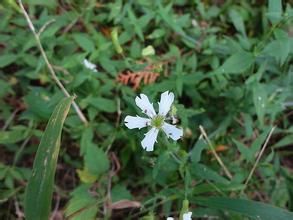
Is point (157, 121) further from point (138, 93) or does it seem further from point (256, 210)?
point (138, 93)

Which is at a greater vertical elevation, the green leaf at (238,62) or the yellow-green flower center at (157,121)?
the green leaf at (238,62)

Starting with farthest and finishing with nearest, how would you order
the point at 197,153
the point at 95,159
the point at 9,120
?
1. the point at 9,120
2. the point at 95,159
3. the point at 197,153

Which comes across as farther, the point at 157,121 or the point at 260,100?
the point at 260,100

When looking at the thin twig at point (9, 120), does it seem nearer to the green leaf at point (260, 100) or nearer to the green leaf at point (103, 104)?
the green leaf at point (103, 104)

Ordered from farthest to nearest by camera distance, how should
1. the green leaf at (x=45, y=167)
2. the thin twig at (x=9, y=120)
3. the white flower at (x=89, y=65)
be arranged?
the thin twig at (x=9, y=120) < the white flower at (x=89, y=65) < the green leaf at (x=45, y=167)

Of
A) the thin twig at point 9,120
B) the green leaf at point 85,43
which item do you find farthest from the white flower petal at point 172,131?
the thin twig at point 9,120

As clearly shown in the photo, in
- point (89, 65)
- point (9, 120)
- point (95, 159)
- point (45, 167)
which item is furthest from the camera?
point (9, 120)

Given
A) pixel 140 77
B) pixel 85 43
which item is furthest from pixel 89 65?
pixel 140 77

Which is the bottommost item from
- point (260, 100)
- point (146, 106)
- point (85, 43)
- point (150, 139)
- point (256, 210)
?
point (256, 210)

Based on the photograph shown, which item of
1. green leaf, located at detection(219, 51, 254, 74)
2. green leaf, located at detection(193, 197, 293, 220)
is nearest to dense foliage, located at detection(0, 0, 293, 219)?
green leaf, located at detection(219, 51, 254, 74)
